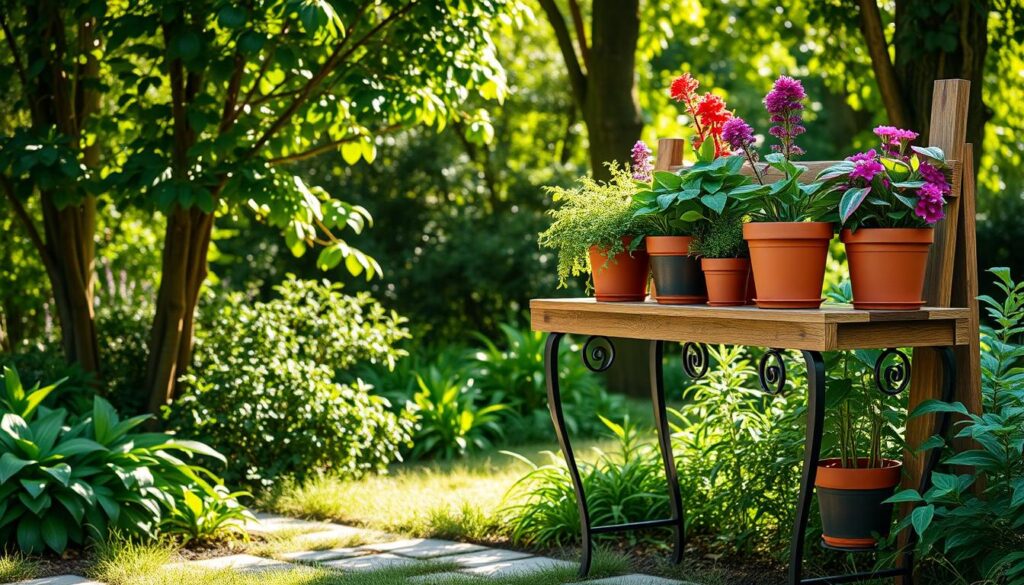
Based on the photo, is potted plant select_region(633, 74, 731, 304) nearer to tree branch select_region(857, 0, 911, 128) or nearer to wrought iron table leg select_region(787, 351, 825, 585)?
wrought iron table leg select_region(787, 351, 825, 585)

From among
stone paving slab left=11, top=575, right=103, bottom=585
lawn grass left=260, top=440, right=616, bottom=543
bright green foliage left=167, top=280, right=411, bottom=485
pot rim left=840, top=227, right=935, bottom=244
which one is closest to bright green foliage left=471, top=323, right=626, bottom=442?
lawn grass left=260, top=440, right=616, bottom=543

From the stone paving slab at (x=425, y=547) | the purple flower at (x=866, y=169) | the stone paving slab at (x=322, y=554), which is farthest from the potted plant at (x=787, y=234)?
the stone paving slab at (x=322, y=554)

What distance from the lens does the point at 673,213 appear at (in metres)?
3.75

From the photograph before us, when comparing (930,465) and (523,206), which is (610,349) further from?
(523,206)

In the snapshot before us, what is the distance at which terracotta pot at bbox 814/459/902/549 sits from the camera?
3689mm

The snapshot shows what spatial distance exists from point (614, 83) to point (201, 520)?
5.28 metres

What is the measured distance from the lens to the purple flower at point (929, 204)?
326 cm

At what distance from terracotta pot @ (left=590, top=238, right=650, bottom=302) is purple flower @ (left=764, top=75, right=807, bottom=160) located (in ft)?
2.11

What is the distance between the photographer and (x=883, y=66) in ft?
19.6

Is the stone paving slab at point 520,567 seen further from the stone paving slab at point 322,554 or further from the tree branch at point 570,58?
the tree branch at point 570,58

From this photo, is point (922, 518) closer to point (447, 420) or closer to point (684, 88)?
point (684, 88)

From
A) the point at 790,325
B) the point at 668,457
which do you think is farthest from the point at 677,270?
the point at 668,457

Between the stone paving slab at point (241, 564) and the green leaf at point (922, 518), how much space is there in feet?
7.46

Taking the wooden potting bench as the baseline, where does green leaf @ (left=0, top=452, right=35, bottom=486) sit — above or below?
below
